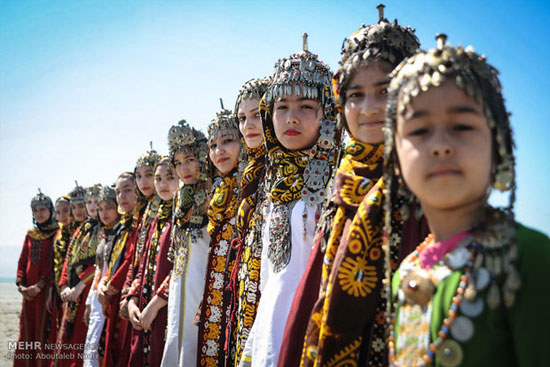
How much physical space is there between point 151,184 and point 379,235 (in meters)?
5.08

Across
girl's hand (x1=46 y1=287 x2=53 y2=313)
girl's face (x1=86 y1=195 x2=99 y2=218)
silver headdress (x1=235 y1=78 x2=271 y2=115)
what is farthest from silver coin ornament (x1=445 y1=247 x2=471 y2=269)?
girl's hand (x1=46 y1=287 x2=53 y2=313)

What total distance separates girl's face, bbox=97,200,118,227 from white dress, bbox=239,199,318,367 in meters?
5.39

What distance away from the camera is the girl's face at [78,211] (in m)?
9.66

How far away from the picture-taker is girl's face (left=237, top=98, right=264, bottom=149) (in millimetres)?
3648

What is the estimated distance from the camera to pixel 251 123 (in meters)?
3.69

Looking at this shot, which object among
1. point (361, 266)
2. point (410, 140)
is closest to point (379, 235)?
point (361, 266)

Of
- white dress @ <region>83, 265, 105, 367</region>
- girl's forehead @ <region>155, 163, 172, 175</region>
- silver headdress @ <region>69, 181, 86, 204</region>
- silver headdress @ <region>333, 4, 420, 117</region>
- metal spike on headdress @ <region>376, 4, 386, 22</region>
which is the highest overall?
silver headdress @ <region>69, 181, 86, 204</region>

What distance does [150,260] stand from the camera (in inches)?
208

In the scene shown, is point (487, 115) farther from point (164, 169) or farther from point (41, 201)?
point (41, 201)

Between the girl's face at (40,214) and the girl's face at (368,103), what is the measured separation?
33.2ft

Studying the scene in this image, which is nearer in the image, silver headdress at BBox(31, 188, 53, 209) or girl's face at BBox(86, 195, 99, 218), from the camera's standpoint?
girl's face at BBox(86, 195, 99, 218)

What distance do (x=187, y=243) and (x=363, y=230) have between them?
296 centimetres

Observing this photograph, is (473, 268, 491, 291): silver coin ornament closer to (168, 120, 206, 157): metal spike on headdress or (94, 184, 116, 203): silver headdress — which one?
(168, 120, 206, 157): metal spike on headdress

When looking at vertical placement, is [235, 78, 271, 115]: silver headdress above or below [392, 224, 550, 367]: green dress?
above
